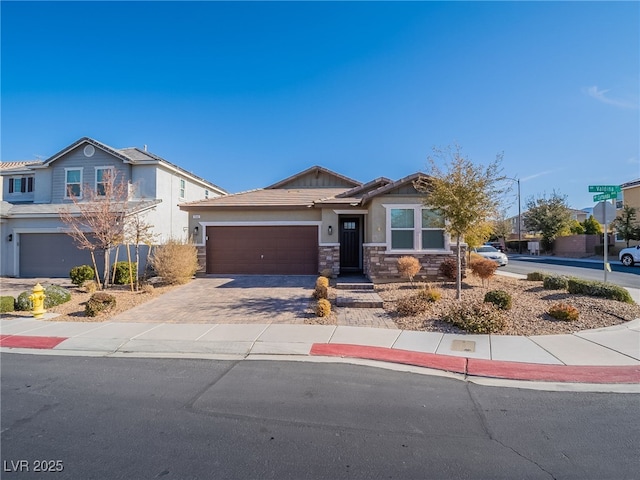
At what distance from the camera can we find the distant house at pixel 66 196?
679 inches

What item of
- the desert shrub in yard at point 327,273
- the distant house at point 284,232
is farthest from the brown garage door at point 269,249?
the desert shrub in yard at point 327,273

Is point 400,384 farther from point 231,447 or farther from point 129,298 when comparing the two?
point 129,298

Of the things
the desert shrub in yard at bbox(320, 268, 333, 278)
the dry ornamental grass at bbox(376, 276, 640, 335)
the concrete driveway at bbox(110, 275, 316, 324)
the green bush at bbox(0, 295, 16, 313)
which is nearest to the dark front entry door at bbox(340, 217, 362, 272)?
the desert shrub in yard at bbox(320, 268, 333, 278)

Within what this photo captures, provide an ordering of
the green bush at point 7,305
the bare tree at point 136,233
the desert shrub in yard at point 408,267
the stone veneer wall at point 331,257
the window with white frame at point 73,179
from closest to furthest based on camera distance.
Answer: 1. the green bush at point 7,305
2. the desert shrub in yard at point 408,267
3. the bare tree at point 136,233
4. the stone veneer wall at point 331,257
5. the window with white frame at point 73,179

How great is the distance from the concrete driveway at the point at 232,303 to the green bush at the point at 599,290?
312 inches

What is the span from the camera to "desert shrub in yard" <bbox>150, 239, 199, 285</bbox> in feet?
46.1

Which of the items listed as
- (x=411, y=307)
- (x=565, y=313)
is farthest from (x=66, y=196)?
(x=565, y=313)

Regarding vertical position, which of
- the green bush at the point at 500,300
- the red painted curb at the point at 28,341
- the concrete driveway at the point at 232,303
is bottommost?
the red painted curb at the point at 28,341

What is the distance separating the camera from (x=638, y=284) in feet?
46.4

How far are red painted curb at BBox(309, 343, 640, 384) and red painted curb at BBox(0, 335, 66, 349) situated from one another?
18.8 feet

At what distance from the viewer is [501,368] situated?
576 cm

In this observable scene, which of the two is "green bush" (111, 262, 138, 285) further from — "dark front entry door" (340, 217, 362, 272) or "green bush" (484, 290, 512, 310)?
"green bush" (484, 290, 512, 310)

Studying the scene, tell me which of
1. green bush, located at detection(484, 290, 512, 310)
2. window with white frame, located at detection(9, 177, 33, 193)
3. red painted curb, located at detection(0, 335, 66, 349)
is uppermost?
window with white frame, located at detection(9, 177, 33, 193)

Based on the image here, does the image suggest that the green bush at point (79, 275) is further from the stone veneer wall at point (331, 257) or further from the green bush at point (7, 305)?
the stone veneer wall at point (331, 257)
